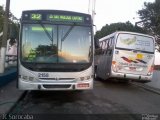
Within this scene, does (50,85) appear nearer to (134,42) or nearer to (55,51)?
(55,51)

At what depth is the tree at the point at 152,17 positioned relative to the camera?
2935 centimetres

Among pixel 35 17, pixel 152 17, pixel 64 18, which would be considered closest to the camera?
pixel 35 17

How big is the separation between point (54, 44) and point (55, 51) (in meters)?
0.26

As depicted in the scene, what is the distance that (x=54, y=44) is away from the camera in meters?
12.8

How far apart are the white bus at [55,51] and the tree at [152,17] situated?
16228mm

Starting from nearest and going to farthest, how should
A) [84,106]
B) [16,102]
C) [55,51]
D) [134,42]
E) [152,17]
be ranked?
[84,106] → [16,102] → [55,51] → [134,42] → [152,17]

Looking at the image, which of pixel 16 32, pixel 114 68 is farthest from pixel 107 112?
pixel 114 68

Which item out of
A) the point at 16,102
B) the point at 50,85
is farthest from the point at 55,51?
the point at 16,102

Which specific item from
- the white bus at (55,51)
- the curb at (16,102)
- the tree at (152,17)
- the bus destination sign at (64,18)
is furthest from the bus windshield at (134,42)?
the tree at (152,17)

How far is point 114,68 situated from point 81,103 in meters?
6.06

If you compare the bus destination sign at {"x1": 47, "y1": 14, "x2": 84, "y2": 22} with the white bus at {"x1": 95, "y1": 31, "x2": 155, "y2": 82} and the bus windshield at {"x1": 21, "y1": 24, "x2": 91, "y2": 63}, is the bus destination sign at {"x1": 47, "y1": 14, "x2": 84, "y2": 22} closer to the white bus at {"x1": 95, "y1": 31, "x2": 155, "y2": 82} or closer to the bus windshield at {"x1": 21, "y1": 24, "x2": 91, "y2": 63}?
the bus windshield at {"x1": 21, "y1": 24, "x2": 91, "y2": 63}

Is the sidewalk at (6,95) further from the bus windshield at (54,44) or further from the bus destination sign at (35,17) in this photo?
the bus destination sign at (35,17)

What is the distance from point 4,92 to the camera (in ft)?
48.2

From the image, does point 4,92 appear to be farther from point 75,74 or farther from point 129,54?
point 129,54
